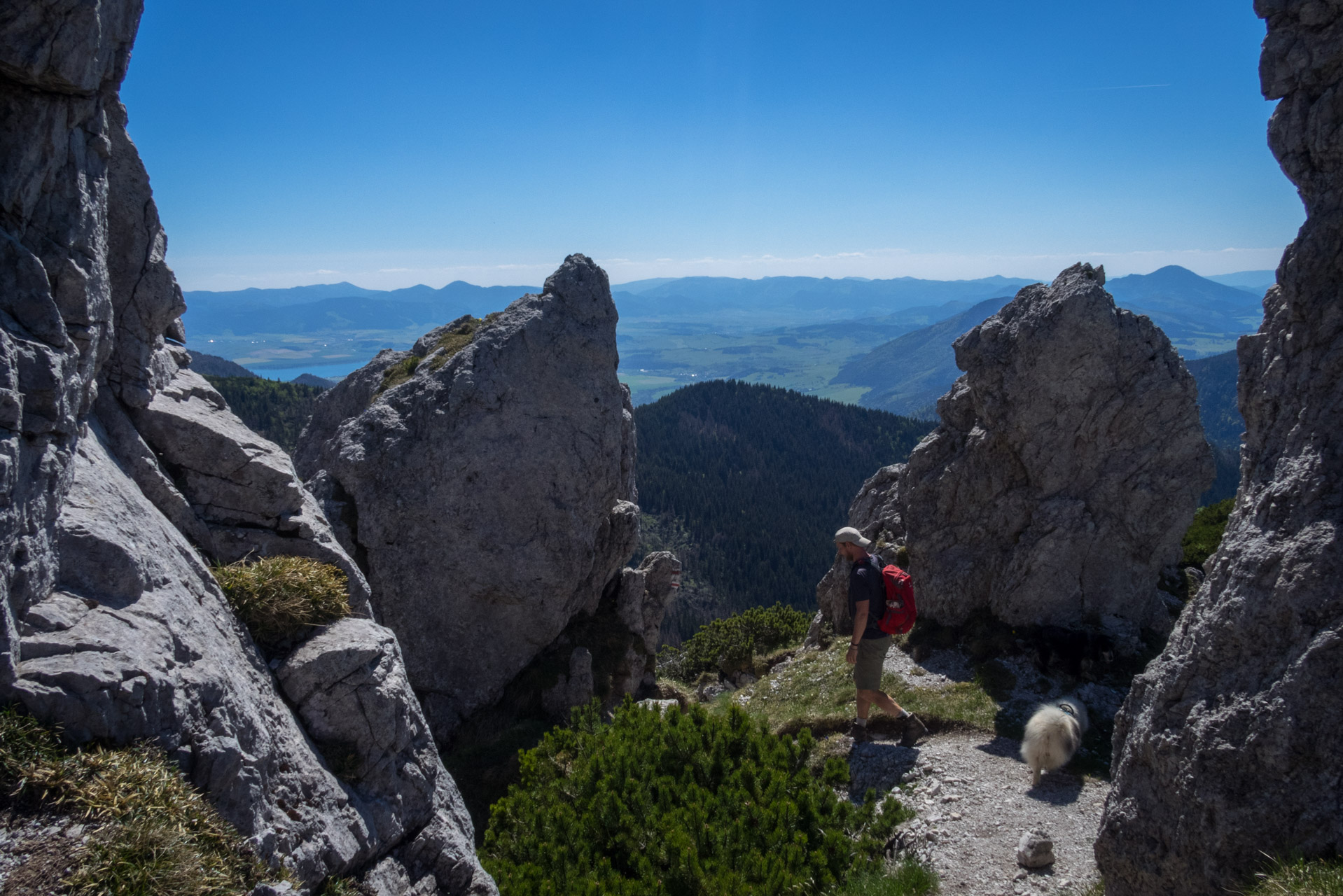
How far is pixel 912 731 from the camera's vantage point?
45.9ft

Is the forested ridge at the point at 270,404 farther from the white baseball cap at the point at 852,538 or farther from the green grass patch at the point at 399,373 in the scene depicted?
the white baseball cap at the point at 852,538

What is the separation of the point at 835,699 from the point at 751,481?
116029 millimetres

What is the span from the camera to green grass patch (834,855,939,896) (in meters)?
8.92

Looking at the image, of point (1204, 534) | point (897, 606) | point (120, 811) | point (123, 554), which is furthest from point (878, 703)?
point (1204, 534)

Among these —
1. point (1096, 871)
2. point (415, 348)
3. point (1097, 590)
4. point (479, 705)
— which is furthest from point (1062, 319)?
point (415, 348)

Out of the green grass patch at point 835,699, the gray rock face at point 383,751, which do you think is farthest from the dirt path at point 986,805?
the gray rock face at point 383,751

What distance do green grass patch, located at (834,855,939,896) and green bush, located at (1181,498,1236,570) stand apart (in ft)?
63.0

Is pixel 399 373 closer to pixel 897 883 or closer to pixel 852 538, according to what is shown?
pixel 852 538

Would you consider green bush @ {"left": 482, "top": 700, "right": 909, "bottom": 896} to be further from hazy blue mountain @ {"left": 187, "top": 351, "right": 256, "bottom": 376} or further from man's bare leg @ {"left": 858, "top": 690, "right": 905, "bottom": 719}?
hazy blue mountain @ {"left": 187, "top": 351, "right": 256, "bottom": 376}

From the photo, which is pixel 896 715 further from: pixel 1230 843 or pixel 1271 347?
pixel 1271 347

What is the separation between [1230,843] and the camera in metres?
7.18

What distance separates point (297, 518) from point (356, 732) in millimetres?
4390

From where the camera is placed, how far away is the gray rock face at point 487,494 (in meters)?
21.3

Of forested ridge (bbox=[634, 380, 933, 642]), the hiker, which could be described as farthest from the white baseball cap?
forested ridge (bbox=[634, 380, 933, 642])
